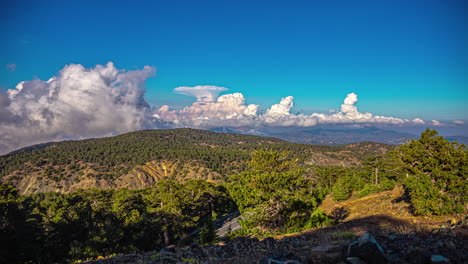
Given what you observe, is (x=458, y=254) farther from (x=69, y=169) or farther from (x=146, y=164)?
(x=69, y=169)

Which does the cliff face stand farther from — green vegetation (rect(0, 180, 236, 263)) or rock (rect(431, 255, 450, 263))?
rock (rect(431, 255, 450, 263))

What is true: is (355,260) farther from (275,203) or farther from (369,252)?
(275,203)

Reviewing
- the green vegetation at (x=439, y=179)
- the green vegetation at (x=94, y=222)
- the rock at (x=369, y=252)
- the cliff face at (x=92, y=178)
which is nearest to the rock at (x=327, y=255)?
the rock at (x=369, y=252)

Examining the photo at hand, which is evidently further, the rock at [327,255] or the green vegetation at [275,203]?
the green vegetation at [275,203]

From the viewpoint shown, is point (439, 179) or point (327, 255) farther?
point (439, 179)

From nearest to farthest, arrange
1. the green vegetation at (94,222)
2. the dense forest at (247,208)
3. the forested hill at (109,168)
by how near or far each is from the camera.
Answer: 1. the dense forest at (247,208)
2. the green vegetation at (94,222)
3. the forested hill at (109,168)

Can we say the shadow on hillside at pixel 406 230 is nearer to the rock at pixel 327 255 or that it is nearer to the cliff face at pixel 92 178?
the rock at pixel 327 255

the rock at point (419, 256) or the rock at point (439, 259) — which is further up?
the rock at point (439, 259)

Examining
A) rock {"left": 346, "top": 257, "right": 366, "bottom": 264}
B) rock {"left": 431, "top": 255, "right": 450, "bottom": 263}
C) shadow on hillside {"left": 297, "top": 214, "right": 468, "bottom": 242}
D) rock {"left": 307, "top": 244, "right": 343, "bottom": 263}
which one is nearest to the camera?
rock {"left": 431, "top": 255, "right": 450, "bottom": 263}

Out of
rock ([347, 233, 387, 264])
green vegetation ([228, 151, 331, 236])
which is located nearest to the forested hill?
green vegetation ([228, 151, 331, 236])

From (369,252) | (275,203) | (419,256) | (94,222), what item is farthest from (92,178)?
(419,256)

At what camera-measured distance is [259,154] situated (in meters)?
25.2

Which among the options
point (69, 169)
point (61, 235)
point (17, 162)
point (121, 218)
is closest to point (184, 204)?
point (121, 218)

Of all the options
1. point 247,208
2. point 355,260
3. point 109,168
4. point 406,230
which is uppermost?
point 355,260
